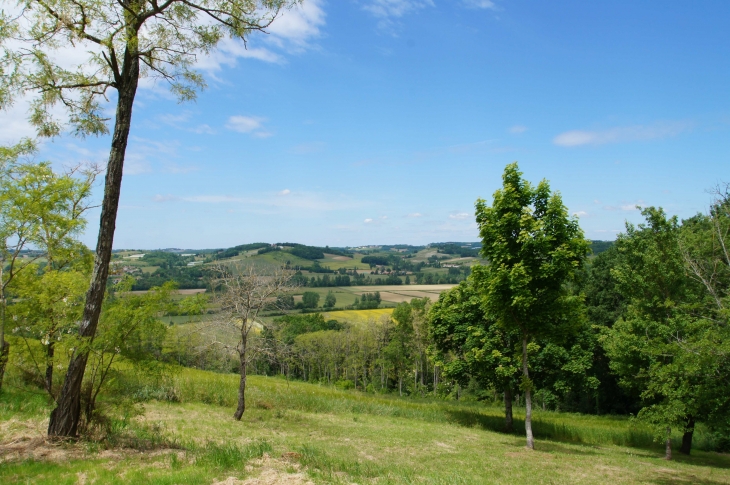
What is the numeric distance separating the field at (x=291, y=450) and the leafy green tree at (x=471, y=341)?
9.51 ft

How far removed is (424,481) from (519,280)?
905 centimetres

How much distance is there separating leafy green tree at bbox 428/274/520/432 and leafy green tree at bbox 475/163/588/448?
5344 millimetres

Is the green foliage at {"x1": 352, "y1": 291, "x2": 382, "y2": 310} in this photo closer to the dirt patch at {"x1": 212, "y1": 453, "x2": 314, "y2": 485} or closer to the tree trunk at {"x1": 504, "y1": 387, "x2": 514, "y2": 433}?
the tree trunk at {"x1": 504, "y1": 387, "x2": 514, "y2": 433}

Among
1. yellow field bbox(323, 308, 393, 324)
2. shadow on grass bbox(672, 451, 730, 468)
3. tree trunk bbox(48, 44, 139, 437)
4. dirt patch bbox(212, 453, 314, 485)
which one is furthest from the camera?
yellow field bbox(323, 308, 393, 324)

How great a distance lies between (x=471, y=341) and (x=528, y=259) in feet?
34.6

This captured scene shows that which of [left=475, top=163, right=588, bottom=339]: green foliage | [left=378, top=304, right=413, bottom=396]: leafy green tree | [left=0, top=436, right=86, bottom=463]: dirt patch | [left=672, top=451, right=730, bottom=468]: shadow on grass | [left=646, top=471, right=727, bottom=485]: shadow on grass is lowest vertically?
[left=378, top=304, right=413, bottom=396]: leafy green tree

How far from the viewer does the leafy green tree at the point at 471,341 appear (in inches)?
914

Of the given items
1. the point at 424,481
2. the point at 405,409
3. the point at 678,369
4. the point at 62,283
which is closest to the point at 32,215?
the point at 62,283

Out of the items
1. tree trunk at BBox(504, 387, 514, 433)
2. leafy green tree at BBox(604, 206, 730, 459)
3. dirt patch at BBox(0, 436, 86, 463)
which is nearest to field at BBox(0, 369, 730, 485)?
dirt patch at BBox(0, 436, 86, 463)

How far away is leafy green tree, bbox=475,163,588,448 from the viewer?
15016mm

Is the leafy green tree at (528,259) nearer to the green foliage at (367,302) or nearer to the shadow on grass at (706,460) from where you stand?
the shadow on grass at (706,460)

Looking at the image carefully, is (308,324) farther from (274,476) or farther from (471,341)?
(274,476)

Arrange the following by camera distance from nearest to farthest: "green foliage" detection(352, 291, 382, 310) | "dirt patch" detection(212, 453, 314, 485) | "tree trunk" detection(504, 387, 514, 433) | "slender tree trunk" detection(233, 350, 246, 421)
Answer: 1. "dirt patch" detection(212, 453, 314, 485)
2. "slender tree trunk" detection(233, 350, 246, 421)
3. "tree trunk" detection(504, 387, 514, 433)
4. "green foliage" detection(352, 291, 382, 310)

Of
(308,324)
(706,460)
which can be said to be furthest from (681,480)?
(308,324)
